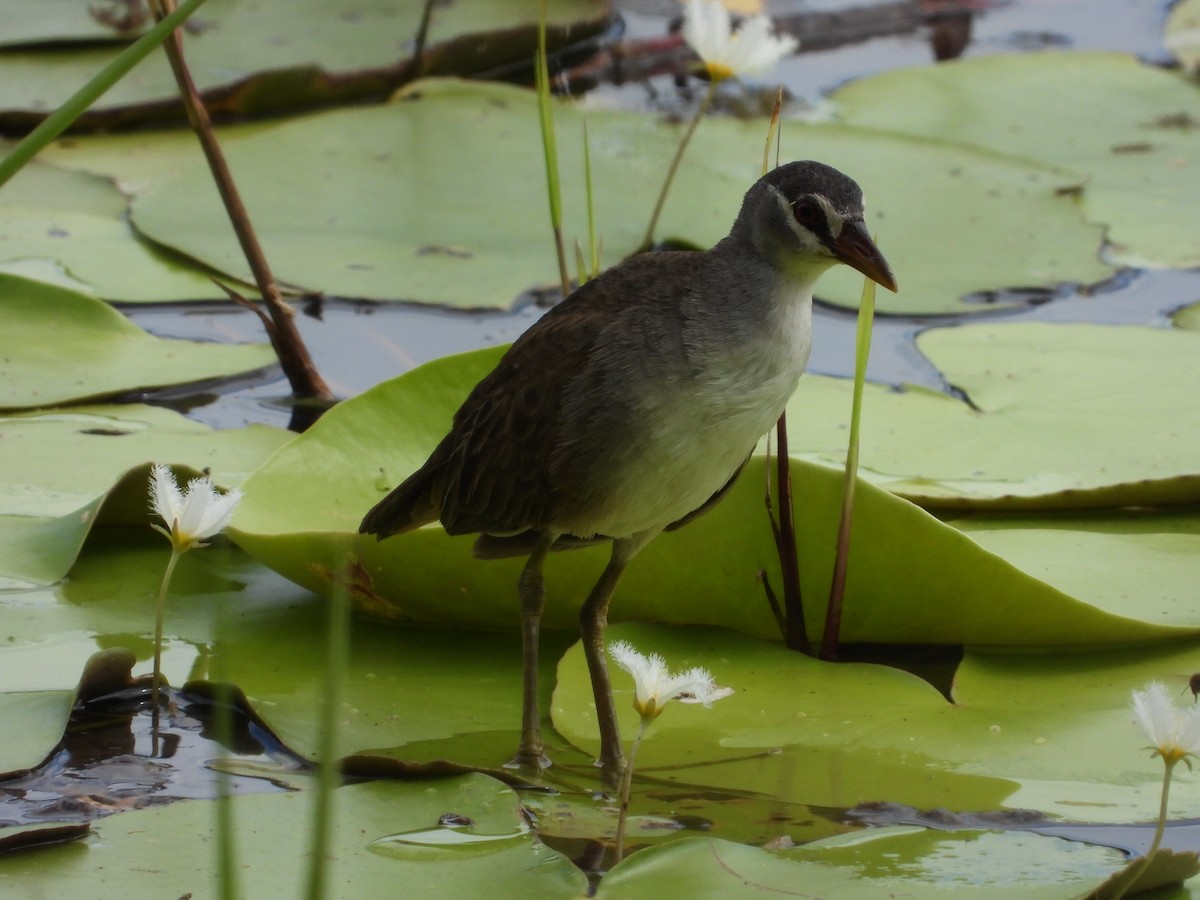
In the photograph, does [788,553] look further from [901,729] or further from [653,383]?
[653,383]

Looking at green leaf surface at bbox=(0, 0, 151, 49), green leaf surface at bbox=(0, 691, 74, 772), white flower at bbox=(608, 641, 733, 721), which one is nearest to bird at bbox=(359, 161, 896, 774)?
white flower at bbox=(608, 641, 733, 721)

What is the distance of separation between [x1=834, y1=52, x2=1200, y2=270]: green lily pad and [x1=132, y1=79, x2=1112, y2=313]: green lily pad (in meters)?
0.17

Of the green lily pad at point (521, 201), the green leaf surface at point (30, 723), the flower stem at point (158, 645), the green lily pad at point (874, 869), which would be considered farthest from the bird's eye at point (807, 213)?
the green lily pad at point (521, 201)

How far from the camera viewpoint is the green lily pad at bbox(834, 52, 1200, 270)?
4.19m

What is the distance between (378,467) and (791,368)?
90 cm

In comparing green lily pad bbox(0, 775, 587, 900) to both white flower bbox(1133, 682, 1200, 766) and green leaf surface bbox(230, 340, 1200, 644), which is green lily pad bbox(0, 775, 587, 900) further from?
white flower bbox(1133, 682, 1200, 766)

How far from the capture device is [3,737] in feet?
6.86

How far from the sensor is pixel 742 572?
2.41 metres

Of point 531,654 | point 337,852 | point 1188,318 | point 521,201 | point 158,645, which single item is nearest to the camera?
point 337,852

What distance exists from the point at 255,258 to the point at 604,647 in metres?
1.25

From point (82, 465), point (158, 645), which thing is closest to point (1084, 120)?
point (82, 465)

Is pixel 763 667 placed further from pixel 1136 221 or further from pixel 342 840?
pixel 1136 221

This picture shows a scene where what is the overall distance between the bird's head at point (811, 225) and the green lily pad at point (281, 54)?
3.01m

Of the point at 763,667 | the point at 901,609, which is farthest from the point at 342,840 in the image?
the point at 901,609
